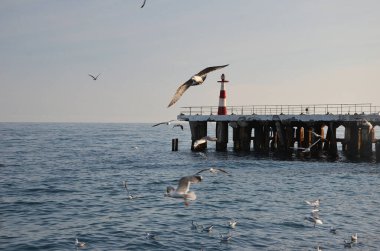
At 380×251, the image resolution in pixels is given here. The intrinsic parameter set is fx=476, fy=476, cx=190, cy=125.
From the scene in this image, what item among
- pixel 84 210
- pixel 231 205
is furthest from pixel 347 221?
pixel 84 210

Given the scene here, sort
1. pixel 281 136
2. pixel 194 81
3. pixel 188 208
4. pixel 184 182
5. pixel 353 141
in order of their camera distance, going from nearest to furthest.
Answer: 1. pixel 194 81
2. pixel 184 182
3. pixel 188 208
4. pixel 353 141
5. pixel 281 136

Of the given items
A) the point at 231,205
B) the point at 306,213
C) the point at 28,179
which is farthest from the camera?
the point at 28,179

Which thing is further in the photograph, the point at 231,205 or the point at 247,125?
the point at 247,125

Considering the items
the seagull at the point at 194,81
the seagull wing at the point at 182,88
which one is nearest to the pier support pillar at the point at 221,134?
the seagull at the point at 194,81

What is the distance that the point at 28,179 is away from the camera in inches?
1291

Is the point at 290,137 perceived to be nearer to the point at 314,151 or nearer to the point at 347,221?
the point at 314,151

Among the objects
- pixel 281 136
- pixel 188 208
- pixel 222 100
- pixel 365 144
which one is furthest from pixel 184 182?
pixel 222 100

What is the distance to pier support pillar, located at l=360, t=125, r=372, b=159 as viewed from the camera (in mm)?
44031

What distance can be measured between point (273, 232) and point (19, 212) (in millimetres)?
11626

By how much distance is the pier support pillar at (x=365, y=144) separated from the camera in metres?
44.0

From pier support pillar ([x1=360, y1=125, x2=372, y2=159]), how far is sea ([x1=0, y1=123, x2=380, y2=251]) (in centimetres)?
511

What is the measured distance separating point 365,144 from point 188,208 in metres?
27.5

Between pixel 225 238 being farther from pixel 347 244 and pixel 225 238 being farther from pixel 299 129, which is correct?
pixel 299 129

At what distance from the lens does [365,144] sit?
145ft
